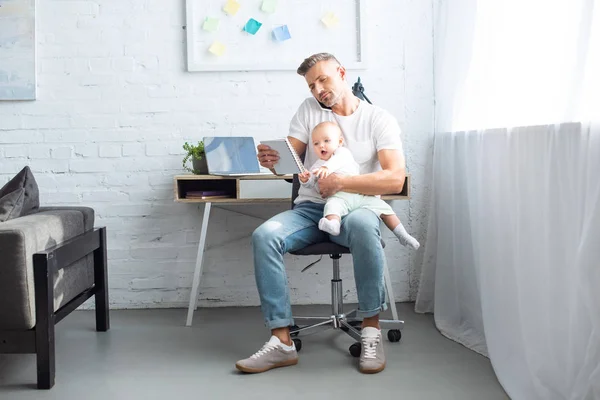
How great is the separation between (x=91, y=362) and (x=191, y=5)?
1823 millimetres

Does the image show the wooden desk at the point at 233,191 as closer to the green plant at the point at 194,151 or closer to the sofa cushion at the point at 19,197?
the green plant at the point at 194,151

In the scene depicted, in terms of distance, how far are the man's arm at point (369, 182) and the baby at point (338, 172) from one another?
0.03 m

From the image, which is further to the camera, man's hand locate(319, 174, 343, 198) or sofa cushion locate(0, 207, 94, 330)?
man's hand locate(319, 174, 343, 198)

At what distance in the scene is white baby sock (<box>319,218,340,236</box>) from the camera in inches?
95.5

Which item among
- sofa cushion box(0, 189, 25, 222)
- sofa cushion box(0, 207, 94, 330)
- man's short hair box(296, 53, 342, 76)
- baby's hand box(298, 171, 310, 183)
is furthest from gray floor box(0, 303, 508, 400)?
man's short hair box(296, 53, 342, 76)

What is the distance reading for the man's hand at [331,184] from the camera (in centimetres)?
255

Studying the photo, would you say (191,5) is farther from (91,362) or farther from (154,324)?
(91,362)

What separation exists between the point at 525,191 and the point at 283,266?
35.4 inches

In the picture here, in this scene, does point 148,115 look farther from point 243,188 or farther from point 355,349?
point 355,349

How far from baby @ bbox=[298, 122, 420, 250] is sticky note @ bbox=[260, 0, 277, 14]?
3.35 ft

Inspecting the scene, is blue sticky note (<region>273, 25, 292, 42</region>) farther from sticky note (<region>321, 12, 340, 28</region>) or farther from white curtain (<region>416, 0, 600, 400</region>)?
white curtain (<region>416, 0, 600, 400</region>)

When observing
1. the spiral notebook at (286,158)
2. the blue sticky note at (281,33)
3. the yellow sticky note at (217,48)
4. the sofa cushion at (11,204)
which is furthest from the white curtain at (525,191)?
the sofa cushion at (11,204)

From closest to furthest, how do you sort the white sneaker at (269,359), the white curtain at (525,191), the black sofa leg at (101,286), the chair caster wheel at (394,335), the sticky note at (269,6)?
the white curtain at (525,191) → the white sneaker at (269,359) → the chair caster wheel at (394,335) → the black sofa leg at (101,286) → the sticky note at (269,6)

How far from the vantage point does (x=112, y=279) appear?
349 cm
